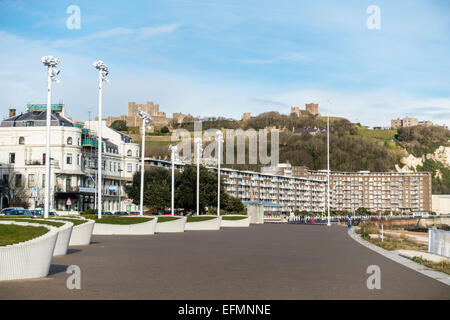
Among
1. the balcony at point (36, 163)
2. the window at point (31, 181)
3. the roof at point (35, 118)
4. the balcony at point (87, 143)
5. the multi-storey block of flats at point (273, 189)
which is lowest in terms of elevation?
the multi-storey block of flats at point (273, 189)

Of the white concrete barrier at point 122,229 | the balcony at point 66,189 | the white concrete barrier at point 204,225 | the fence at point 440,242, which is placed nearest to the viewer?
the fence at point 440,242

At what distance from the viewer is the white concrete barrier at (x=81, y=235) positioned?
2639cm

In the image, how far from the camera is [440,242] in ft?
89.5

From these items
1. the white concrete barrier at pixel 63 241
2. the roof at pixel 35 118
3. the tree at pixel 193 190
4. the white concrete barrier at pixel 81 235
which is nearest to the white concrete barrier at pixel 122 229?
the white concrete barrier at pixel 81 235

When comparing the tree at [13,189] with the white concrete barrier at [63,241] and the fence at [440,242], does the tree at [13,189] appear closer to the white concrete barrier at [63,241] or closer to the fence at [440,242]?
the white concrete barrier at [63,241]

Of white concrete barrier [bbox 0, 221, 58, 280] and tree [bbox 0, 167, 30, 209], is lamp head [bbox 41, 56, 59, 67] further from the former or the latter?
tree [bbox 0, 167, 30, 209]

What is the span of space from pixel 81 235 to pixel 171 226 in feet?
64.3

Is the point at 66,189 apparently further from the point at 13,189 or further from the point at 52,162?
the point at 13,189

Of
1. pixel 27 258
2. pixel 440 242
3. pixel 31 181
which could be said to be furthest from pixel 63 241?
pixel 31 181

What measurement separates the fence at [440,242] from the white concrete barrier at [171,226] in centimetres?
2169

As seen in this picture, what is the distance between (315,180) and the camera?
19988 centimetres

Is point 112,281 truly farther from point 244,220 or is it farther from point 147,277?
point 244,220
